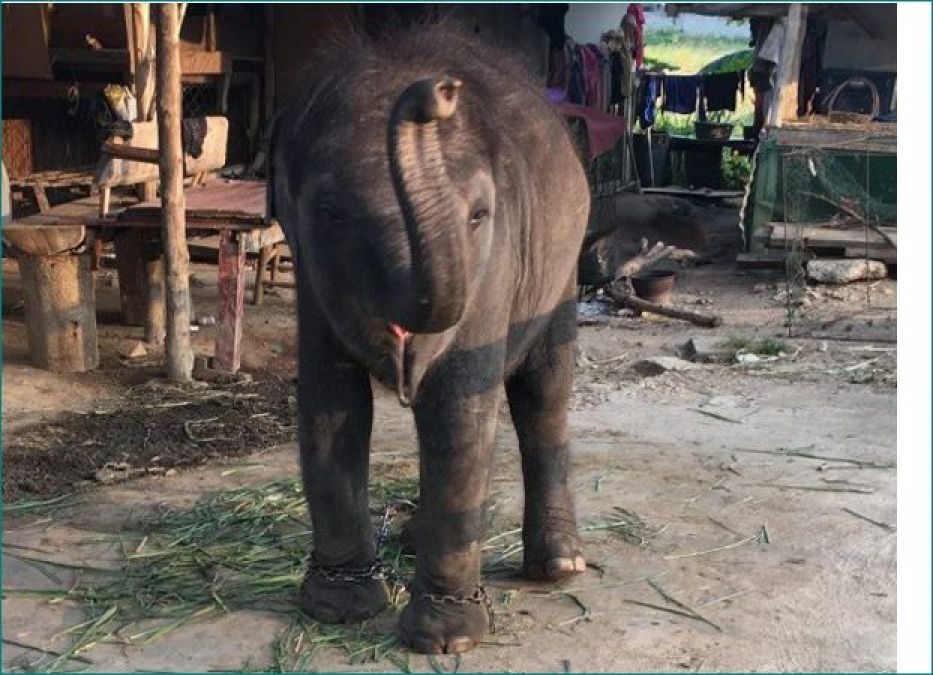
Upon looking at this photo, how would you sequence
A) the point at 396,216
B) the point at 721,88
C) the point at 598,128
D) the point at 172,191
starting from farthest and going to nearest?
the point at 721,88
the point at 598,128
the point at 172,191
the point at 396,216

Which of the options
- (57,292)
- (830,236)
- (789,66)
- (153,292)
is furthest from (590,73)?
(57,292)

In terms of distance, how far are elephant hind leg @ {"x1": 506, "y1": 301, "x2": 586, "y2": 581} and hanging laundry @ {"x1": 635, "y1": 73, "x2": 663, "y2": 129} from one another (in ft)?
51.5

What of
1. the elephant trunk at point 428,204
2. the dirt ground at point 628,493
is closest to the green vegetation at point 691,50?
the dirt ground at point 628,493

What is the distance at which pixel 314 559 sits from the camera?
4195 mm

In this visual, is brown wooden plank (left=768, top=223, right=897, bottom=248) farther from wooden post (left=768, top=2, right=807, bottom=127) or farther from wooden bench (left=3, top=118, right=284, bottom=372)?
wooden bench (left=3, top=118, right=284, bottom=372)

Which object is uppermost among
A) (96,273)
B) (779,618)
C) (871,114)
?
(871,114)

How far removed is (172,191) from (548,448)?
3.67 m

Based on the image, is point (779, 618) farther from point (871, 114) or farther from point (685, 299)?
point (871, 114)

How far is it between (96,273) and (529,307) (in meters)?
7.15

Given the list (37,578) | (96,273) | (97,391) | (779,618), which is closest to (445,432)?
(779,618)

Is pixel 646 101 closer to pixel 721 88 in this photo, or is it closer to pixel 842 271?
pixel 721 88

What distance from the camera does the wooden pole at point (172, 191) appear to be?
24.1 feet

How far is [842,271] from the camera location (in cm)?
1122

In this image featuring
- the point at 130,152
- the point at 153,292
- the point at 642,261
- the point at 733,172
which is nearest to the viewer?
the point at 130,152
